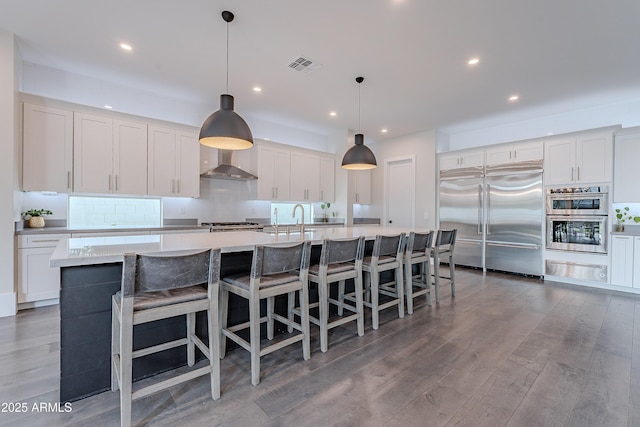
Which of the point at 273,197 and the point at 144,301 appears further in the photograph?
the point at 273,197

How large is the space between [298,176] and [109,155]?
3072 millimetres

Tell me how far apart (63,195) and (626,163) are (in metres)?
7.83

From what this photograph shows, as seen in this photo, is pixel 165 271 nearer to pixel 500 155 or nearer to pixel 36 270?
pixel 36 270

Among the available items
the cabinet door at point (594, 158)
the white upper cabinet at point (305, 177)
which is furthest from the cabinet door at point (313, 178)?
the cabinet door at point (594, 158)

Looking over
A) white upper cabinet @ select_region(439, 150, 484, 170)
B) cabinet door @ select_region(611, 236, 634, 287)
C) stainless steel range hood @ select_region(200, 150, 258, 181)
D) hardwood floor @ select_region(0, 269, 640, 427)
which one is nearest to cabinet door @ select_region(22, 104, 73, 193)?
hardwood floor @ select_region(0, 269, 640, 427)

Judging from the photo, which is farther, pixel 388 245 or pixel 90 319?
pixel 388 245

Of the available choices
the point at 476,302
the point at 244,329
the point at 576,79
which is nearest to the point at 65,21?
the point at 244,329

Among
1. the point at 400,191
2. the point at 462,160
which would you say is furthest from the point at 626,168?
the point at 400,191

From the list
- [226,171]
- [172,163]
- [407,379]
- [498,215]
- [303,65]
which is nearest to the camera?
[407,379]

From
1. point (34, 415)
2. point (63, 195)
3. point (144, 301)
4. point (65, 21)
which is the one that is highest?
point (65, 21)

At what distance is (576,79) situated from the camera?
375 centimetres

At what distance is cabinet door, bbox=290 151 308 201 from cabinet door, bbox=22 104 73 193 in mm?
3329

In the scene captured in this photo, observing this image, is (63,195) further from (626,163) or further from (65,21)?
(626,163)

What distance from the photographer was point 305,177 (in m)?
5.85
